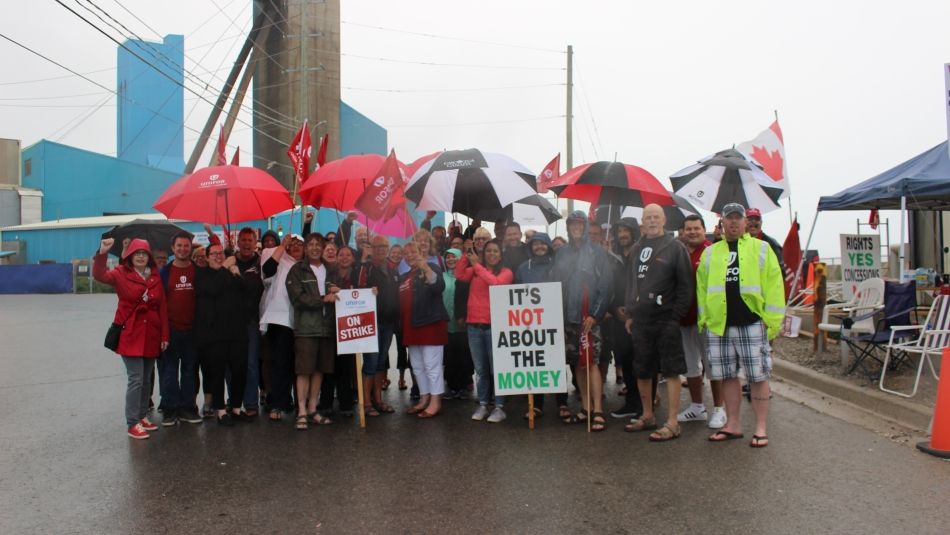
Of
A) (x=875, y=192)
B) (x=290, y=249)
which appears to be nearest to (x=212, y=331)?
(x=290, y=249)

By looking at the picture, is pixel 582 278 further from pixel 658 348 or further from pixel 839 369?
pixel 839 369

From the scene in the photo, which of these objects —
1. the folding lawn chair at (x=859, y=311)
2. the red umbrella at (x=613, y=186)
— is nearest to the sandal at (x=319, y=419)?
the red umbrella at (x=613, y=186)

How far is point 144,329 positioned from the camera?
6566 millimetres

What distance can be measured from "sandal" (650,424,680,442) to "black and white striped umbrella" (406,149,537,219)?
9.04 ft

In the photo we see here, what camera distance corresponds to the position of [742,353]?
6070mm

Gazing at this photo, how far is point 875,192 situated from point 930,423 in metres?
4.80

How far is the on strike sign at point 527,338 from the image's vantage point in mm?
6867

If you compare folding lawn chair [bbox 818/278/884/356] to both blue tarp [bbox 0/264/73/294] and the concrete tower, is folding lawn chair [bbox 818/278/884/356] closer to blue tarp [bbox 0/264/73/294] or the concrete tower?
the concrete tower

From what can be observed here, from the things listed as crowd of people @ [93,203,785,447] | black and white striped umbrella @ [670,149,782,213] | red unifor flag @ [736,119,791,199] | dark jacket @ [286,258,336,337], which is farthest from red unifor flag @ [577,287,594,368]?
red unifor flag @ [736,119,791,199]

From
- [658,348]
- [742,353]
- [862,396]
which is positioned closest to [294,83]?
[658,348]

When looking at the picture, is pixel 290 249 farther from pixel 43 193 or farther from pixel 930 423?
pixel 43 193

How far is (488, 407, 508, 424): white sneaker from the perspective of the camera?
7027 millimetres

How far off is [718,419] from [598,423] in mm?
1157

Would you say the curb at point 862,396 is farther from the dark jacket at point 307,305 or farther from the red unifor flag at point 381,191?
the dark jacket at point 307,305
